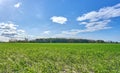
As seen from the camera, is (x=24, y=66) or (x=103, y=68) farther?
(x=103, y=68)

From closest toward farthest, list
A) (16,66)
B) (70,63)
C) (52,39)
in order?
(16,66), (70,63), (52,39)

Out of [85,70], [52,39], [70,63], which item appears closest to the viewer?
[85,70]

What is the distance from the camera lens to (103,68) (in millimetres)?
12766

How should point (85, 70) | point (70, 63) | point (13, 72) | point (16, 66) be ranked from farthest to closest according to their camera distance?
point (70, 63)
point (85, 70)
point (16, 66)
point (13, 72)

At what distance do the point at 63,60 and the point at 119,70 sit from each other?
4357mm

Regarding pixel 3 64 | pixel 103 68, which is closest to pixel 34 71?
pixel 3 64

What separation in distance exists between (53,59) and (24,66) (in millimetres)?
3513

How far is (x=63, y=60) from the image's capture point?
1466 centimetres

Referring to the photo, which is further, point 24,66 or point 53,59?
point 53,59

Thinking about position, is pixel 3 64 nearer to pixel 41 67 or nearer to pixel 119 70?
pixel 41 67

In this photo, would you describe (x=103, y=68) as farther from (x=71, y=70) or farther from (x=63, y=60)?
(x=63, y=60)

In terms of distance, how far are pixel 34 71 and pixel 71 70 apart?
101 inches

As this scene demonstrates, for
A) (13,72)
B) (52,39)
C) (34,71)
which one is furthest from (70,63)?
(52,39)

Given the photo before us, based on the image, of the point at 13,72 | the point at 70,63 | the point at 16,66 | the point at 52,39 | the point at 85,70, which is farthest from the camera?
the point at 52,39
